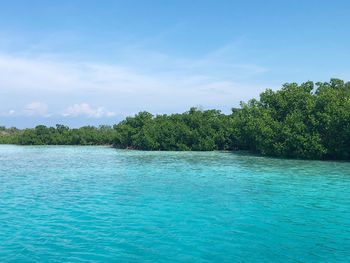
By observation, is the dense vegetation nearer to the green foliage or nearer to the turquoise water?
the green foliage

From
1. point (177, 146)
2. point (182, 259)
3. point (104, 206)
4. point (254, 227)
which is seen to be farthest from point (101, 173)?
point (177, 146)

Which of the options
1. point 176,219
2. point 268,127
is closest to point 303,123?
point 268,127

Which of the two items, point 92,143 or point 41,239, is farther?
point 92,143

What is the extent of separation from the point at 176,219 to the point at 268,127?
29.1m

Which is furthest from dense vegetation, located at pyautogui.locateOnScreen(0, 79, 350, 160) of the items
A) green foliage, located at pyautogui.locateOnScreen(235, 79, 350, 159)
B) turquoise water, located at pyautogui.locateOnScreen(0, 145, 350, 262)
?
turquoise water, located at pyautogui.locateOnScreen(0, 145, 350, 262)

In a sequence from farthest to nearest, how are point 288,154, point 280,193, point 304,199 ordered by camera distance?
point 288,154 → point 280,193 → point 304,199

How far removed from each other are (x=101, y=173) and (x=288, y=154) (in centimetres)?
1993

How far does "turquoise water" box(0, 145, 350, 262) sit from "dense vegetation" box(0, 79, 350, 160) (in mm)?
13206

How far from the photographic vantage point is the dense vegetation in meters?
35.7

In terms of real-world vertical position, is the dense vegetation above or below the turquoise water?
above

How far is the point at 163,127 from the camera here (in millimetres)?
57438

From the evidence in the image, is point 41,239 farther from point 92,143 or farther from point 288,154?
point 92,143

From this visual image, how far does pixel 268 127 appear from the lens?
4069 centimetres

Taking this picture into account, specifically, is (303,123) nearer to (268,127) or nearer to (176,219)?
(268,127)
